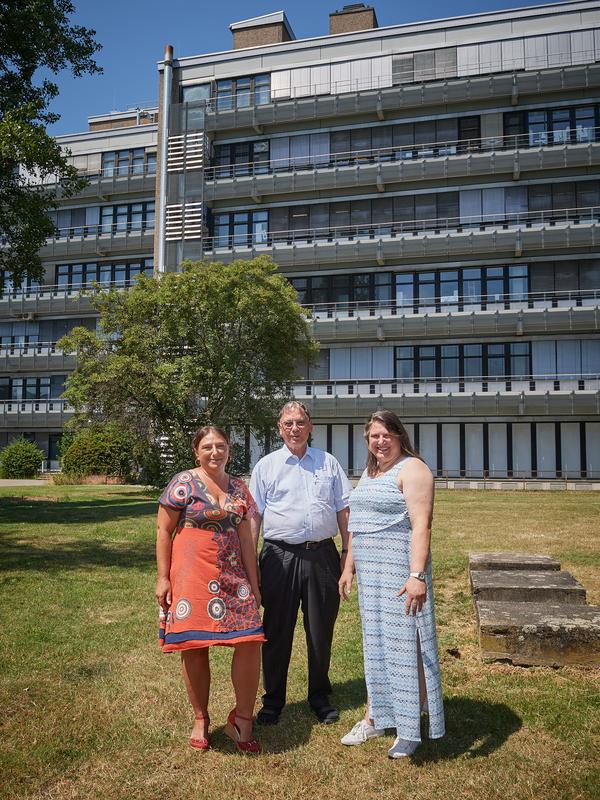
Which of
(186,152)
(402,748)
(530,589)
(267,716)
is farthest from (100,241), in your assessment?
(402,748)

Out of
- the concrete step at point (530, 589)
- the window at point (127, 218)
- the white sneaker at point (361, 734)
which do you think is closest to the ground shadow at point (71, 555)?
the concrete step at point (530, 589)

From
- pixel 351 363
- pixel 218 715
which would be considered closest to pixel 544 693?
pixel 218 715

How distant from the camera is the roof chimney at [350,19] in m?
46.2

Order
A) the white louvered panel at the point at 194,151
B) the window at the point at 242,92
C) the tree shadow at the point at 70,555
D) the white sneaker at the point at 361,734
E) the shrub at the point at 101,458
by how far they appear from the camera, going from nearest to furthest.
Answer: the white sneaker at the point at 361,734, the tree shadow at the point at 70,555, the shrub at the point at 101,458, the white louvered panel at the point at 194,151, the window at the point at 242,92

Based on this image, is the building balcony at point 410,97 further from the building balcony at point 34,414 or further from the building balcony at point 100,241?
the building balcony at point 34,414

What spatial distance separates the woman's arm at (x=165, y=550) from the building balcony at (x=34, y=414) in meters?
45.1

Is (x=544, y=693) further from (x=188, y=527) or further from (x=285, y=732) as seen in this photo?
(x=188, y=527)

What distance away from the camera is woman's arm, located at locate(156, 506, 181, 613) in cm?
502

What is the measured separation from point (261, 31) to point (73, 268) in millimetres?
19208

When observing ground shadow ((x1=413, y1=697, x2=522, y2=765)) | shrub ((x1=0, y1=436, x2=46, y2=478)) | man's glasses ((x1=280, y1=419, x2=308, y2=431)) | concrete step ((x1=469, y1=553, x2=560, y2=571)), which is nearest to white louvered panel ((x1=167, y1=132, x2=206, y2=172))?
shrub ((x1=0, y1=436, x2=46, y2=478))

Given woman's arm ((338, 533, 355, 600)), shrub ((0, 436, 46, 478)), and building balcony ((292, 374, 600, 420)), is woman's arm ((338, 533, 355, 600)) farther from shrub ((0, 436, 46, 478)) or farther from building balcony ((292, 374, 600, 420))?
shrub ((0, 436, 46, 478))

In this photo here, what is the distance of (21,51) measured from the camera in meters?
18.6

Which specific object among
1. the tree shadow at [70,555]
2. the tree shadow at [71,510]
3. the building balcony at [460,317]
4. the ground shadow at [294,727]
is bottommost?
the ground shadow at [294,727]

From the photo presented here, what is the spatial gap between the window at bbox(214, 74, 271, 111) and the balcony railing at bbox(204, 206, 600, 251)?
7548 millimetres
